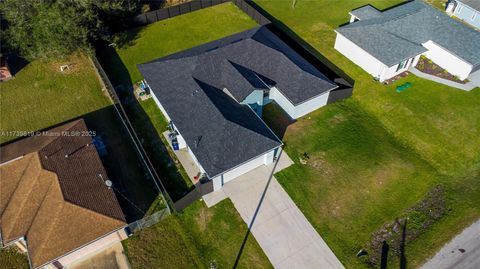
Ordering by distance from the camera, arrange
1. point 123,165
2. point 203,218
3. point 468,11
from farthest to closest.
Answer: point 468,11
point 123,165
point 203,218

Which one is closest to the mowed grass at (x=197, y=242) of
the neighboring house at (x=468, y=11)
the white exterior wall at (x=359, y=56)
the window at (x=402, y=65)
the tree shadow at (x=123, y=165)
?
the tree shadow at (x=123, y=165)

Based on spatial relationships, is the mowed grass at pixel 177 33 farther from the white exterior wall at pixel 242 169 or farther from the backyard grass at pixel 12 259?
the backyard grass at pixel 12 259

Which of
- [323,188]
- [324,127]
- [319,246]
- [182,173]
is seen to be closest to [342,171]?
[323,188]

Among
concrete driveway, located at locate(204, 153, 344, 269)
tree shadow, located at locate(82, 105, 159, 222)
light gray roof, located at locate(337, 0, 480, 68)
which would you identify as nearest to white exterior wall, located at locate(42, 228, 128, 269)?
tree shadow, located at locate(82, 105, 159, 222)

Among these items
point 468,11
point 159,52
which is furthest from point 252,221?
point 468,11

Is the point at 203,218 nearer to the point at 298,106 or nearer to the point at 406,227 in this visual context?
the point at 298,106

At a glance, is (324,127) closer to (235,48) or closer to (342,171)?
→ (342,171)
